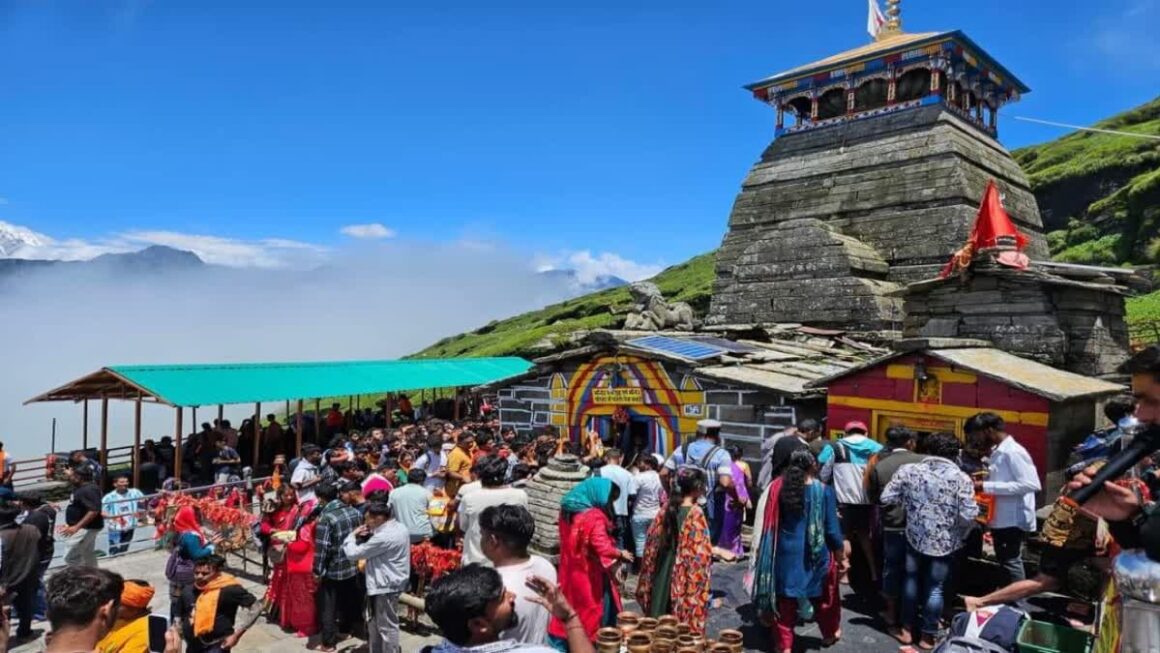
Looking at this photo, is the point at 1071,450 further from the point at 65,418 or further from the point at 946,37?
the point at 65,418

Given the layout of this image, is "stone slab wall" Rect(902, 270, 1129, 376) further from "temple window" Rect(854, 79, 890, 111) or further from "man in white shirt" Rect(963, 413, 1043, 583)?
"temple window" Rect(854, 79, 890, 111)

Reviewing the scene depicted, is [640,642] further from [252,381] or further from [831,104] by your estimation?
[831,104]

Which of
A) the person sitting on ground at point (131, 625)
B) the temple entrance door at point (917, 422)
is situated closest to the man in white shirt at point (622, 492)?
the temple entrance door at point (917, 422)

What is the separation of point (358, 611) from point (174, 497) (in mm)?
5679

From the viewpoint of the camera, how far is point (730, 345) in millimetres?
13852

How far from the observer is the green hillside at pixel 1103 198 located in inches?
1442

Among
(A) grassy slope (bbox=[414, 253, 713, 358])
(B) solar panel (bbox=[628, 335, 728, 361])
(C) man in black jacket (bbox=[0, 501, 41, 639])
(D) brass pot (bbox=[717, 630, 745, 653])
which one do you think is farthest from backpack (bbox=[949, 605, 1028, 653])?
(A) grassy slope (bbox=[414, 253, 713, 358])

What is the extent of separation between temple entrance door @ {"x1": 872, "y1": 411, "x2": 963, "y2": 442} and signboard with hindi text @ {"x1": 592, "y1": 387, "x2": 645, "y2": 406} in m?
3.81

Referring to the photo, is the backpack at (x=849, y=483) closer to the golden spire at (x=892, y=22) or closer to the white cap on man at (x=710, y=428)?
the white cap on man at (x=710, y=428)

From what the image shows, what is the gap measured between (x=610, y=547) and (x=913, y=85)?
21349mm

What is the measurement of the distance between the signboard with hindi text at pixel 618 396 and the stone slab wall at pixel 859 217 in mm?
8109

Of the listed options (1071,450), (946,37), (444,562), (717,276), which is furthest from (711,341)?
(946,37)

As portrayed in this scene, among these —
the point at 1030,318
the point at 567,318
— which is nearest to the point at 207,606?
the point at 1030,318

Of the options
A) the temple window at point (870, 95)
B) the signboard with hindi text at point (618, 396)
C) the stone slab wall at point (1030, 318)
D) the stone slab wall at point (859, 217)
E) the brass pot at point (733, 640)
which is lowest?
the brass pot at point (733, 640)
